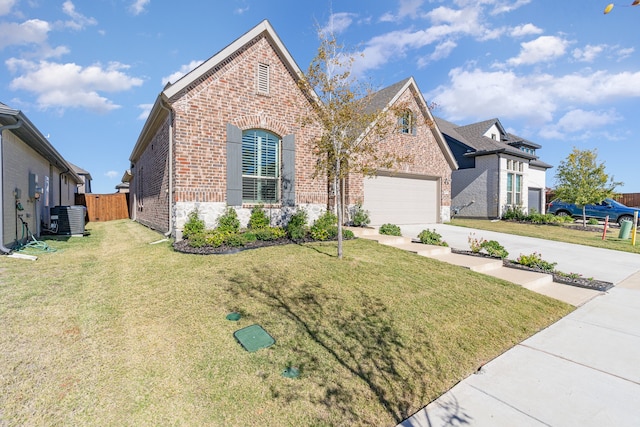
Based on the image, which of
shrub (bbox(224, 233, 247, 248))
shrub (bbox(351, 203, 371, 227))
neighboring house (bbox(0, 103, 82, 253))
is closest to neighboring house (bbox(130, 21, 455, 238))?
shrub (bbox(351, 203, 371, 227))

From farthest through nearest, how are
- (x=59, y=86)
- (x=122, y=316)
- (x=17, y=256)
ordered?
(x=59, y=86) → (x=17, y=256) → (x=122, y=316)

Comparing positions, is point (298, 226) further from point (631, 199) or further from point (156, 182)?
point (631, 199)

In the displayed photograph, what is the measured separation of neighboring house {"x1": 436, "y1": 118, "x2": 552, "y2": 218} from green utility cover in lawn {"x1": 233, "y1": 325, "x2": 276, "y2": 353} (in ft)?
63.6

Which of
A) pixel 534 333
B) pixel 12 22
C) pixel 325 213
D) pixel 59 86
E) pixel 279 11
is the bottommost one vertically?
pixel 534 333

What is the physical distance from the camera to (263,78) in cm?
927

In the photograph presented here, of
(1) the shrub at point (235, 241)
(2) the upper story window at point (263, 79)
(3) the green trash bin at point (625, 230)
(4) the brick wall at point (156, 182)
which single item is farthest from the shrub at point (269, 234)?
(3) the green trash bin at point (625, 230)

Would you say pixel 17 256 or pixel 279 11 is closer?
pixel 17 256

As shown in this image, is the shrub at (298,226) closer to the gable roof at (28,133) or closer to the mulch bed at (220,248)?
the mulch bed at (220,248)

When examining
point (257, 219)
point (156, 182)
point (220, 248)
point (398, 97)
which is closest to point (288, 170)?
point (257, 219)

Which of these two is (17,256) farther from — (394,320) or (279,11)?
(279,11)

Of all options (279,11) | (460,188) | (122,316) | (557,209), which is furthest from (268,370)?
(557,209)

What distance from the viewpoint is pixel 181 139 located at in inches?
310

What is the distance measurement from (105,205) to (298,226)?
17.3 meters

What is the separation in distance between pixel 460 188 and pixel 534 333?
1819 centimetres
